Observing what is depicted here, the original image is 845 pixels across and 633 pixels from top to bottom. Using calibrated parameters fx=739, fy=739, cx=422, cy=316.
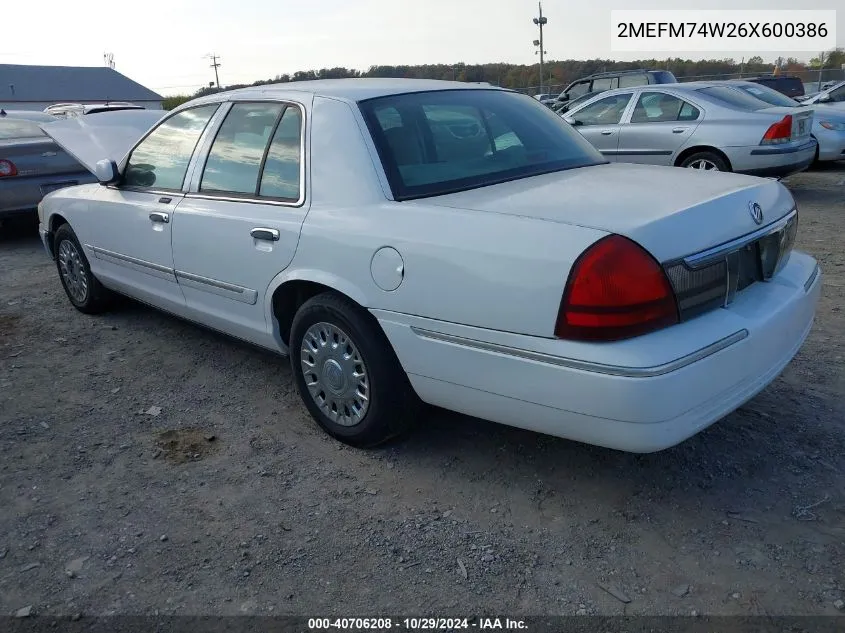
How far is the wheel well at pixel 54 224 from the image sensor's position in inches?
218

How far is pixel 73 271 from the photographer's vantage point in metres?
5.53

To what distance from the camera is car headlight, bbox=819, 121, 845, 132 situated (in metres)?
10.7

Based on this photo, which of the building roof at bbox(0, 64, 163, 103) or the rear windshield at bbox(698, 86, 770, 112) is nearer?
the rear windshield at bbox(698, 86, 770, 112)

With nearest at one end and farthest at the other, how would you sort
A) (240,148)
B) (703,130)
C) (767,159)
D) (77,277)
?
(240,148), (77,277), (767,159), (703,130)

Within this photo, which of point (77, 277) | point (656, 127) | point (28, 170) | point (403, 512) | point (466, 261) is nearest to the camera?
point (466, 261)

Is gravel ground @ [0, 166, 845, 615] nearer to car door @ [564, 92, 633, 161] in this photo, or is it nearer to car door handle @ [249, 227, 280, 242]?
car door handle @ [249, 227, 280, 242]

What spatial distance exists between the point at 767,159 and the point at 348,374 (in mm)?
6876

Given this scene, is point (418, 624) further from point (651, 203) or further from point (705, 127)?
point (705, 127)

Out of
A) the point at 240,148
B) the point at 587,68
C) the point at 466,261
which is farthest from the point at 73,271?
the point at 587,68

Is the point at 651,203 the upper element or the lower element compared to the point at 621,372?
upper

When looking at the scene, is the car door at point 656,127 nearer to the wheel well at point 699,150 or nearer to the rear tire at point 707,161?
the wheel well at point 699,150

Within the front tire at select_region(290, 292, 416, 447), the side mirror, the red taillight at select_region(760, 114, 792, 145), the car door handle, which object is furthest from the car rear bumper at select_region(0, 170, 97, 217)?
the red taillight at select_region(760, 114, 792, 145)

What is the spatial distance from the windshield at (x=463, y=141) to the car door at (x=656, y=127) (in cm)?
542

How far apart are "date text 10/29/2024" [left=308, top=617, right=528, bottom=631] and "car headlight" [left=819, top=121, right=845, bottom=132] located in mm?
10752
